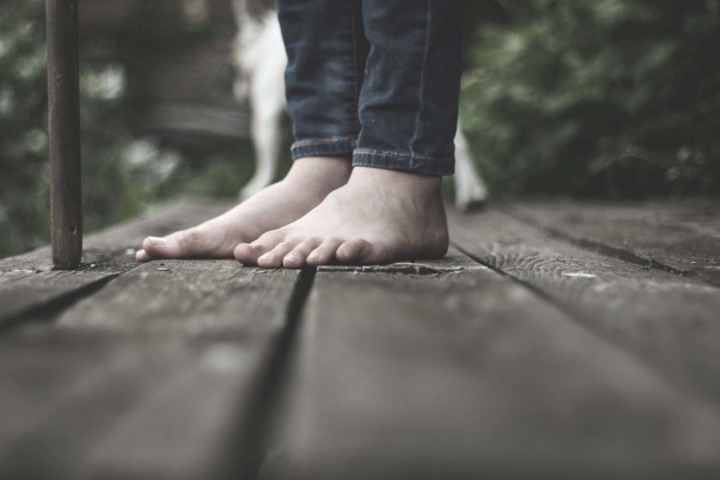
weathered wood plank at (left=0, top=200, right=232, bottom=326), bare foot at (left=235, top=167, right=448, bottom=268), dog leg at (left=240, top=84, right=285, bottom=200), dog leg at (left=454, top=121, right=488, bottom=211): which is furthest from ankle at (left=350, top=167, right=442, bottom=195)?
dog leg at (left=240, top=84, right=285, bottom=200)

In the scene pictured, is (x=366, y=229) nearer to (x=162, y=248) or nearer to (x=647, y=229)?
(x=162, y=248)

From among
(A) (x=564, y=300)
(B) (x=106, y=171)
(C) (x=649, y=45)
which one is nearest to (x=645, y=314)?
(A) (x=564, y=300)

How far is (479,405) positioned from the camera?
14.4 inches

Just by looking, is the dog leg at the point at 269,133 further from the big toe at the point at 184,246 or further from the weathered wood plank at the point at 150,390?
the weathered wood plank at the point at 150,390

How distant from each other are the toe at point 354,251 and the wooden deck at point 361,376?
9 centimetres

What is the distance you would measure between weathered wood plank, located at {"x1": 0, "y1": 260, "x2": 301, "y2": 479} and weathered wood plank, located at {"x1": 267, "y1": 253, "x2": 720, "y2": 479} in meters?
0.03

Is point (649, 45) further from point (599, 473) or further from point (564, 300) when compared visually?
point (599, 473)

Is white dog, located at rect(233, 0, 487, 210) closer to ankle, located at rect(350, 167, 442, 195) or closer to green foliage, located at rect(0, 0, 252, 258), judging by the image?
green foliage, located at rect(0, 0, 252, 258)

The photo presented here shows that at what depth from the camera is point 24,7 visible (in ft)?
11.7

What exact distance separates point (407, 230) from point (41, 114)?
2949 mm

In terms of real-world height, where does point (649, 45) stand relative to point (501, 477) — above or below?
above

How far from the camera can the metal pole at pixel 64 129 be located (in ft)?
2.78

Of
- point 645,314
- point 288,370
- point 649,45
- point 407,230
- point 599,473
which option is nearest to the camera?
point 599,473

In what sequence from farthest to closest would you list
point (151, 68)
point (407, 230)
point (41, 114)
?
point (151, 68) → point (41, 114) → point (407, 230)
